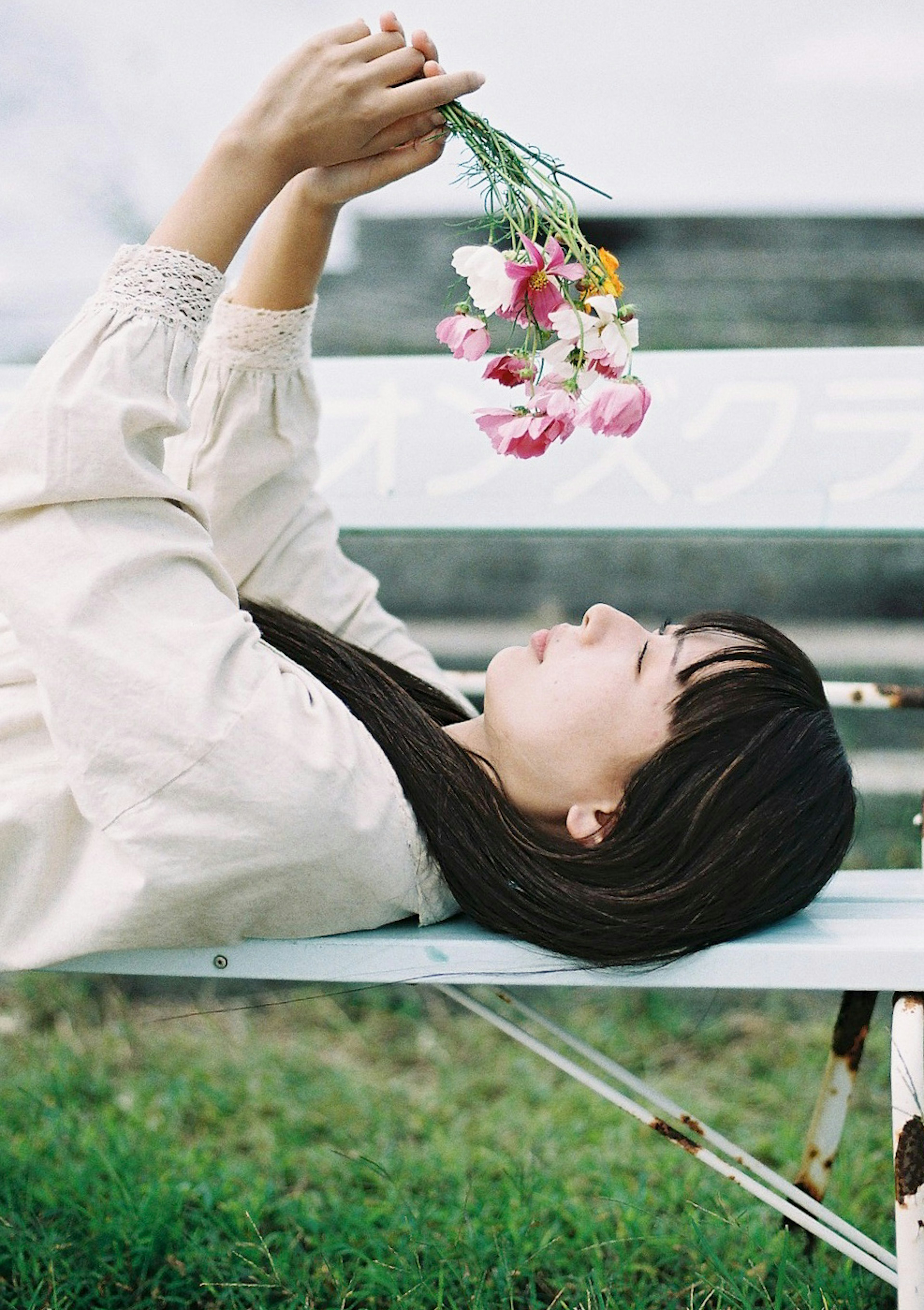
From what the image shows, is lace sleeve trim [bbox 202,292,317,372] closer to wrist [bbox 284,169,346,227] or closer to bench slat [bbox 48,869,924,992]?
wrist [bbox 284,169,346,227]

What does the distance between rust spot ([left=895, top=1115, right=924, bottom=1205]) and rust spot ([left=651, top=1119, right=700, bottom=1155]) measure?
0.74ft

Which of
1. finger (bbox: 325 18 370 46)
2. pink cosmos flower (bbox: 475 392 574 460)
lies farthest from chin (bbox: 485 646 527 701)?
finger (bbox: 325 18 370 46)

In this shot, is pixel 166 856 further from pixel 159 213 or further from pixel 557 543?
pixel 159 213

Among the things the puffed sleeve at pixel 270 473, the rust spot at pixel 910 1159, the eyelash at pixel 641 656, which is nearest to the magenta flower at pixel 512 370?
the eyelash at pixel 641 656

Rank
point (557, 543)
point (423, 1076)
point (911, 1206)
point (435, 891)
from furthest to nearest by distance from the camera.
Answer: point (557, 543) < point (423, 1076) < point (435, 891) < point (911, 1206)

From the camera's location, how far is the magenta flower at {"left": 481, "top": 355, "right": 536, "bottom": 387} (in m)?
1.44

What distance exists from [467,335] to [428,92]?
0.29m

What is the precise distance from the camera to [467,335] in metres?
1.44

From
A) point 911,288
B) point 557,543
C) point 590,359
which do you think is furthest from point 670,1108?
point 911,288

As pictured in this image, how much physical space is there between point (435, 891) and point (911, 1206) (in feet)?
2.03

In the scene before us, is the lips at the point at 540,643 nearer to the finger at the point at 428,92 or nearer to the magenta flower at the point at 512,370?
the magenta flower at the point at 512,370

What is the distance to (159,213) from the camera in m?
3.15

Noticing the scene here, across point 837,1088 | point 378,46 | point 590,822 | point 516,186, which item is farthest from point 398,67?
point 837,1088

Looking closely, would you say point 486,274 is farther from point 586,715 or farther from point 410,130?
point 586,715
